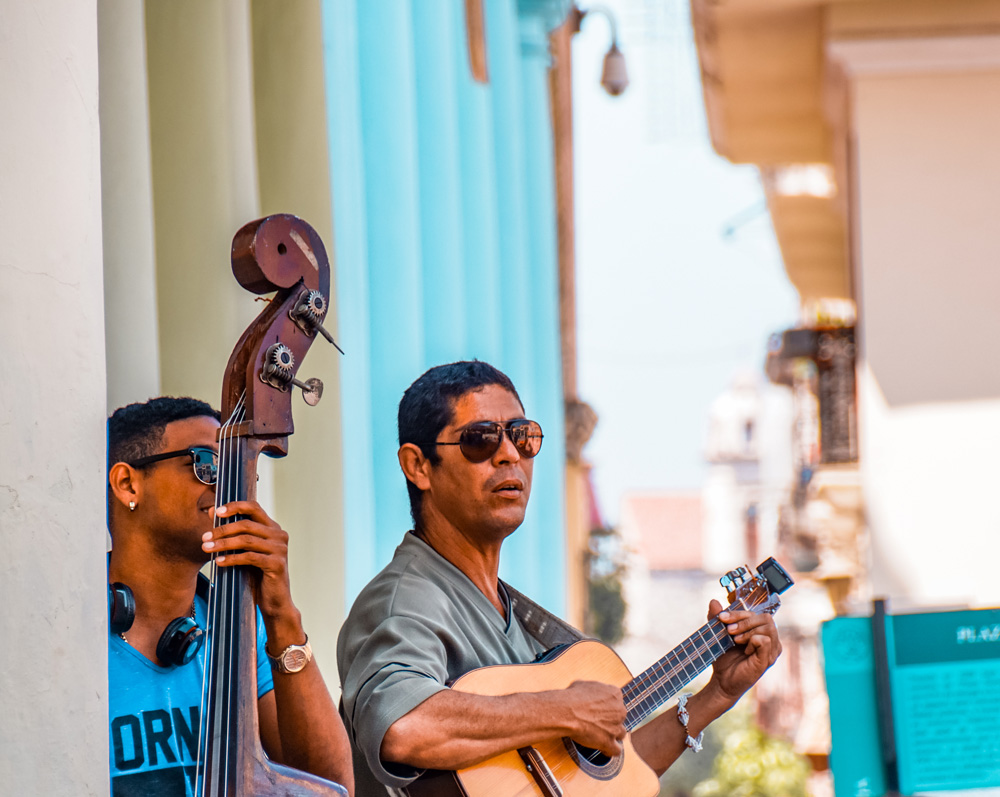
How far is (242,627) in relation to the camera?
6.73 ft

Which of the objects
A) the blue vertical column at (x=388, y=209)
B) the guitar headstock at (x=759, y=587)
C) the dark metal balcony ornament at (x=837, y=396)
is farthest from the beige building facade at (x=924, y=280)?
the guitar headstock at (x=759, y=587)

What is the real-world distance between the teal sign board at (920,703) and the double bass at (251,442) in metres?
1.85

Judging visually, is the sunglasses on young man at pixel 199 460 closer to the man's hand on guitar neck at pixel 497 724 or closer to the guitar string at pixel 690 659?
the man's hand on guitar neck at pixel 497 724

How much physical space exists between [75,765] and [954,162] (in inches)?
219

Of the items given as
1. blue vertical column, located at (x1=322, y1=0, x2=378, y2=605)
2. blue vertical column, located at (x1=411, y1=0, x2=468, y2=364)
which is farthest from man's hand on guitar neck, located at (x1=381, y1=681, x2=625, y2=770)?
blue vertical column, located at (x1=411, y1=0, x2=468, y2=364)

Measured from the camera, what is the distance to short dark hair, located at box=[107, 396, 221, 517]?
2.50m

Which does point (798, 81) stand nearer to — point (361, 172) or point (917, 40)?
point (917, 40)

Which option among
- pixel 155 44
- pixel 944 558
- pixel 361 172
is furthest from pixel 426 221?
pixel 944 558

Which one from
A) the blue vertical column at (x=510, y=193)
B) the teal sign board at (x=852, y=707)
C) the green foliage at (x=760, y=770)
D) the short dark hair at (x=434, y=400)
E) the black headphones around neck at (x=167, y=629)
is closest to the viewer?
the black headphones around neck at (x=167, y=629)

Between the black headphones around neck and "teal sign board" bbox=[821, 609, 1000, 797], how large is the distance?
1.80 metres

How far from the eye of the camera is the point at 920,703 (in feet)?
11.7

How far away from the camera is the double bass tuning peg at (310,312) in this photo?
220 centimetres

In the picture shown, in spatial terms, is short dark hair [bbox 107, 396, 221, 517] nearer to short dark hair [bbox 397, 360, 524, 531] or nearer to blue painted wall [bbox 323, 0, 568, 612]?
short dark hair [bbox 397, 360, 524, 531]

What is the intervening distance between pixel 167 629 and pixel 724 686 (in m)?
1.36
